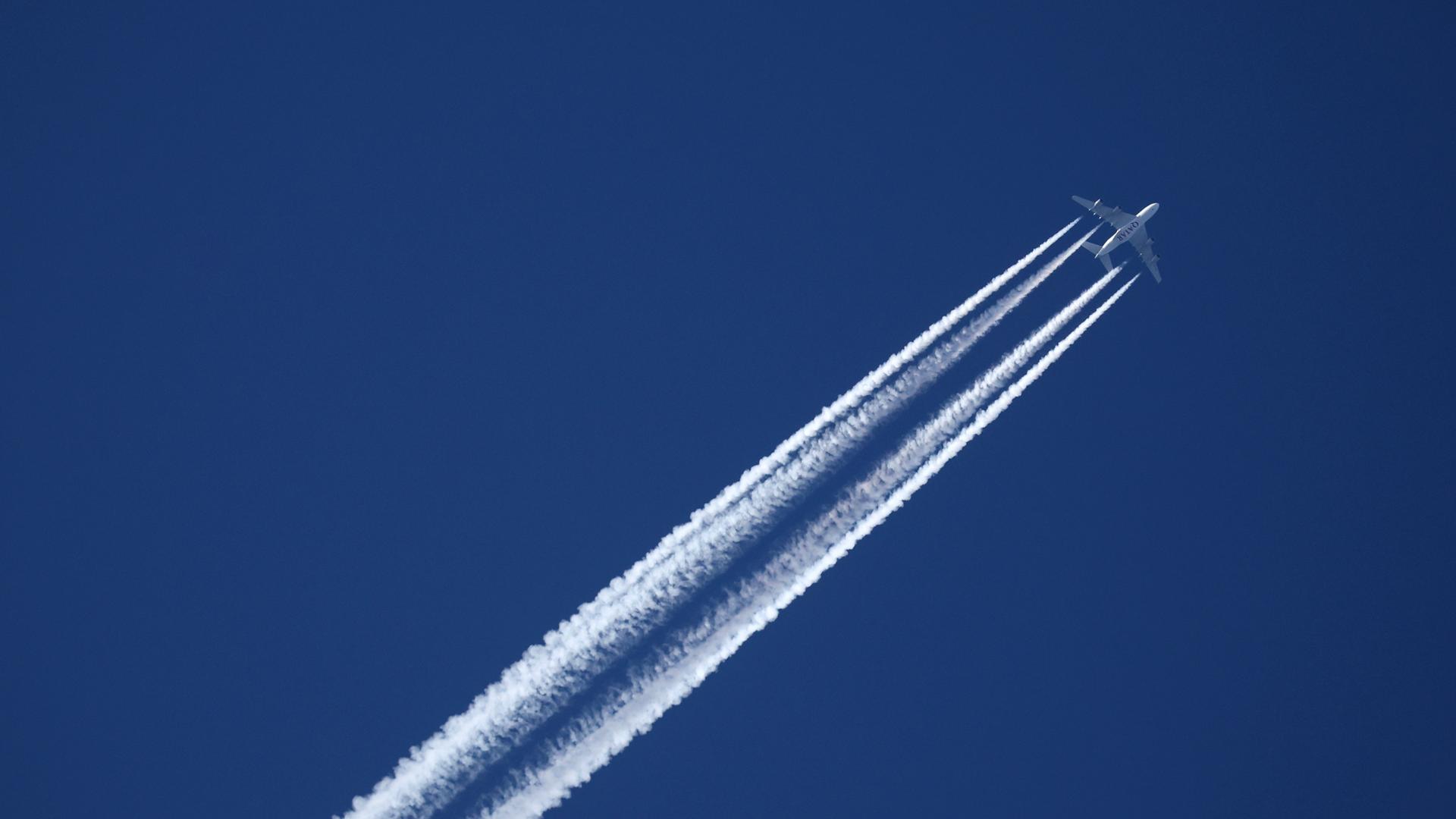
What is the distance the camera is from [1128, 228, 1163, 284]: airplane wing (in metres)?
31.1

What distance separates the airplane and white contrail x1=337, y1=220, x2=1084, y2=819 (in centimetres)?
860

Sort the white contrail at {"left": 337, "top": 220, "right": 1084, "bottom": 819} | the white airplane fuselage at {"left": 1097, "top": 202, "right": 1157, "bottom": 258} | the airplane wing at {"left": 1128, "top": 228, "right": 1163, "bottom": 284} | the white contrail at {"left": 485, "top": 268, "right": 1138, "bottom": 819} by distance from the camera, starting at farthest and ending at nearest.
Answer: the airplane wing at {"left": 1128, "top": 228, "right": 1163, "bottom": 284} < the white airplane fuselage at {"left": 1097, "top": 202, "right": 1157, "bottom": 258} < the white contrail at {"left": 337, "top": 220, "right": 1084, "bottom": 819} < the white contrail at {"left": 485, "top": 268, "right": 1138, "bottom": 819}

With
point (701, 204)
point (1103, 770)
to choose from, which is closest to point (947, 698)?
point (1103, 770)

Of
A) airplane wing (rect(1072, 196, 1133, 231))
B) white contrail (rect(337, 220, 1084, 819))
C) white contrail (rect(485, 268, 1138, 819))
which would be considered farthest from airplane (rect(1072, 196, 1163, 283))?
white contrail (rect(485, 268, 1138, 819))

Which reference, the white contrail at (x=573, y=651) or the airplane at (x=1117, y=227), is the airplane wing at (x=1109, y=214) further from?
the white contrail at (x=573, y=651)

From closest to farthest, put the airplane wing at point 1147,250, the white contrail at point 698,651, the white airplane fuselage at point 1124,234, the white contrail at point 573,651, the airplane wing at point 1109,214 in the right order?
1. the white contrail at point 698,651
2. the white contrail at point 573,651
3. the white airplane fuselage at point 1124,234
4. the airplane wing at point 1109,214
5. the airplane wing at point 1147,250

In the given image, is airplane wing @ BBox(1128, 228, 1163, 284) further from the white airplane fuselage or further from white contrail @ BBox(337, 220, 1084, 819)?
white contrail @ BBox(337, 220, 1084, 819)

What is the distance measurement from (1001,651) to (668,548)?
12.3m

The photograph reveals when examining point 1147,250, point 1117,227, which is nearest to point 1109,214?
point 1117,227

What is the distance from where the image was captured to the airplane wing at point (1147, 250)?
31.1 meters

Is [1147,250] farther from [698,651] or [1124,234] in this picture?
[698,651]

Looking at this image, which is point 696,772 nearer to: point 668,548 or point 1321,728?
point 668,548

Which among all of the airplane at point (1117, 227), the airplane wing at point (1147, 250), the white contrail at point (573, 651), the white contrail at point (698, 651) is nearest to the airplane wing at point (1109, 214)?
the airplane at point (1117, 227)

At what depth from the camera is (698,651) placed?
73.6ft
